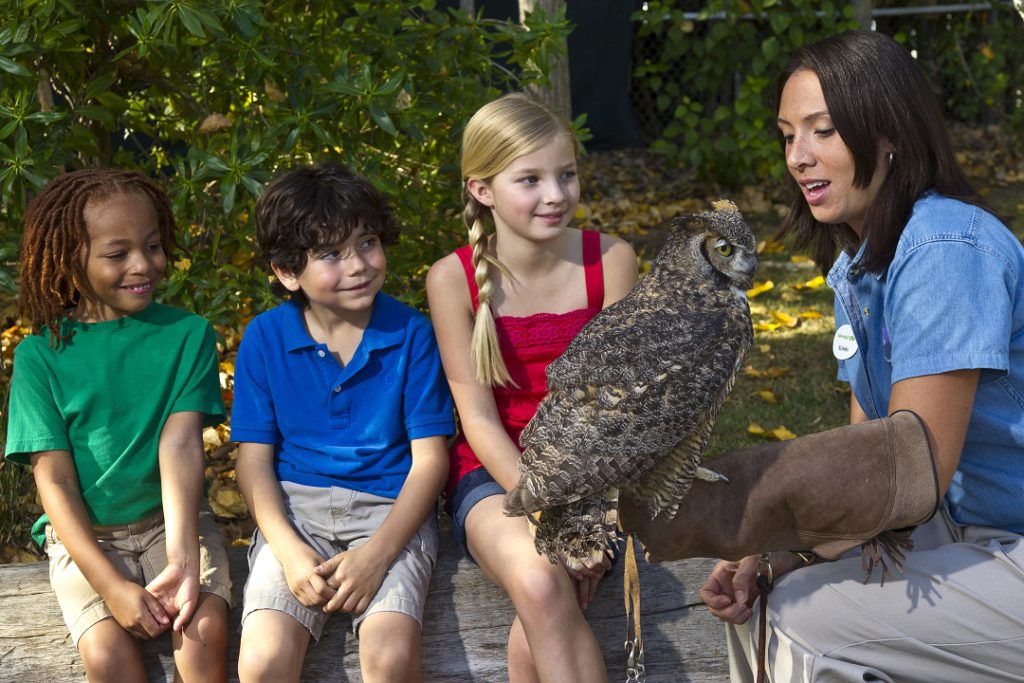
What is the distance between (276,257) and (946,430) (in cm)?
173

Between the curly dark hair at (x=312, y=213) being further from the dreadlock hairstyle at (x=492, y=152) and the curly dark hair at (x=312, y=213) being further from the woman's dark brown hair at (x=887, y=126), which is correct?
the woman's dark brown hair at (x=887, y=126)

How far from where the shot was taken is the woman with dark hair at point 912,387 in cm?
214

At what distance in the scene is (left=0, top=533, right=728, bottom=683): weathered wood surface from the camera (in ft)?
8.57

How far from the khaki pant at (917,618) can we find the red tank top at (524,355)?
867 millimetres

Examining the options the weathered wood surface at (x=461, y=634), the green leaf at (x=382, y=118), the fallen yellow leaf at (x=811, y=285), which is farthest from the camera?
the fallen yellow leaf at (x=811, y=285)

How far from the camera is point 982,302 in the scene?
2135mm

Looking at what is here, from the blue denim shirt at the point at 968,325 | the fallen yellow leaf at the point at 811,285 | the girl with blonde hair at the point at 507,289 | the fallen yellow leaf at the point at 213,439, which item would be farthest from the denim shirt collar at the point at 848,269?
the fallen yellow leaf at the point at 811,285

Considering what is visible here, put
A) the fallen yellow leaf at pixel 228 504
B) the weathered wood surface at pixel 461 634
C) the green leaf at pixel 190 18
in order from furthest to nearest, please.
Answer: the fallen yellow leaf at pixel 228 504
the green leaf at pixel 190 18
the weathered wood surface at pixel 461 634

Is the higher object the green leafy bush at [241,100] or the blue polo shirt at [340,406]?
the green leafy bush at [241,100]

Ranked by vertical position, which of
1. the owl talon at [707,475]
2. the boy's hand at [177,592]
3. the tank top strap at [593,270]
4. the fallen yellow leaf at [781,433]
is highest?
the tank top strap at [593,270]

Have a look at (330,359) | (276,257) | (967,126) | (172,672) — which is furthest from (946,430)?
(967,126)

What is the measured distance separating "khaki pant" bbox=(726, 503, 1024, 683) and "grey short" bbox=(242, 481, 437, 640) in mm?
886

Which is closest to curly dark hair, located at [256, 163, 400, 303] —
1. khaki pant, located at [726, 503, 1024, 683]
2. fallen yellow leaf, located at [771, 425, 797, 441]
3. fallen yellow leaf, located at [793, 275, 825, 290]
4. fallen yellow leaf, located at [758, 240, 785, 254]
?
khaki pant, located at [726, 503, 1024, 683]

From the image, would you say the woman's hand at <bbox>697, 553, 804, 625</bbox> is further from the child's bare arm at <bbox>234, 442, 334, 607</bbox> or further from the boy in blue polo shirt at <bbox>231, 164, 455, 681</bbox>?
the child's bare arm at <bbox>234, 442, 334, 607</bbox>
